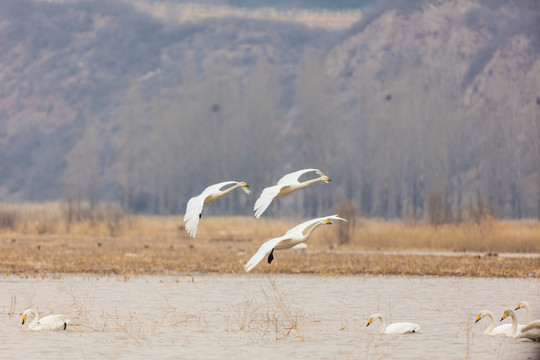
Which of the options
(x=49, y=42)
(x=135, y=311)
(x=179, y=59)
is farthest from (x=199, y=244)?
(x=49, y=42)

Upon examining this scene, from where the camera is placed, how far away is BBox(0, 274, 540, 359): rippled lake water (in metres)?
11.6

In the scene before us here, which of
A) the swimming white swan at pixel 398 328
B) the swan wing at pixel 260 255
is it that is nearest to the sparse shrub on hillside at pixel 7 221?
the swimming white swan at pixel 398 328

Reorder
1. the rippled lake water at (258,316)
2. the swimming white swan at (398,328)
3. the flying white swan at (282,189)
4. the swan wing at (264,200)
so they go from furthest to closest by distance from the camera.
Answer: the swimming white swan at (398,328) → the rippled lake water at (258,316) → the flying white swan at (282,189) → the swan wing at (264,200)

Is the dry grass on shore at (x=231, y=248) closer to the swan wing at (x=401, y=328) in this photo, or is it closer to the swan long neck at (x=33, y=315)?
the swan long neck at (x=33, y=315)

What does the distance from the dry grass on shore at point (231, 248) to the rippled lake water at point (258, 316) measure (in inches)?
70.0

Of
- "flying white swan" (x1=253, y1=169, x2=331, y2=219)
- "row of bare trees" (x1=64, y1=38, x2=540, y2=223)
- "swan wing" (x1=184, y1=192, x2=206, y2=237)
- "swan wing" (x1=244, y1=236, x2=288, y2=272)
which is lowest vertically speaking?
"swan wing" (x1=244, y1=236, x2=288, y2=272)

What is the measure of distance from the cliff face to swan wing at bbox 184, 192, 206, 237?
3838 centimetres

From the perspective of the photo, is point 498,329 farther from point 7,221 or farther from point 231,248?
point 7,221

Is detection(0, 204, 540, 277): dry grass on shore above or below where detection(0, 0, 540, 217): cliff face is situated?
below

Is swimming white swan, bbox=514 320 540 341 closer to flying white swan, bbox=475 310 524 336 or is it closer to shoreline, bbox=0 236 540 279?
flying white swan, bbox=475 310 524 336

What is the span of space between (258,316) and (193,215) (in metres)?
4.91

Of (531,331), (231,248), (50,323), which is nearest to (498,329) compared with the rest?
(531,331)

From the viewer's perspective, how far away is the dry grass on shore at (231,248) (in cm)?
2319

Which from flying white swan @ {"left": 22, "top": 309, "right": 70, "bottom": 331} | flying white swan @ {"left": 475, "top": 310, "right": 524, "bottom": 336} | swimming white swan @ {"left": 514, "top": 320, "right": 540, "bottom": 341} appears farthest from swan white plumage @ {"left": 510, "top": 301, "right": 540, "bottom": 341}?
flying white swan @ {"left": 22, "top": 309, "right": 70, "bottom": 331}
